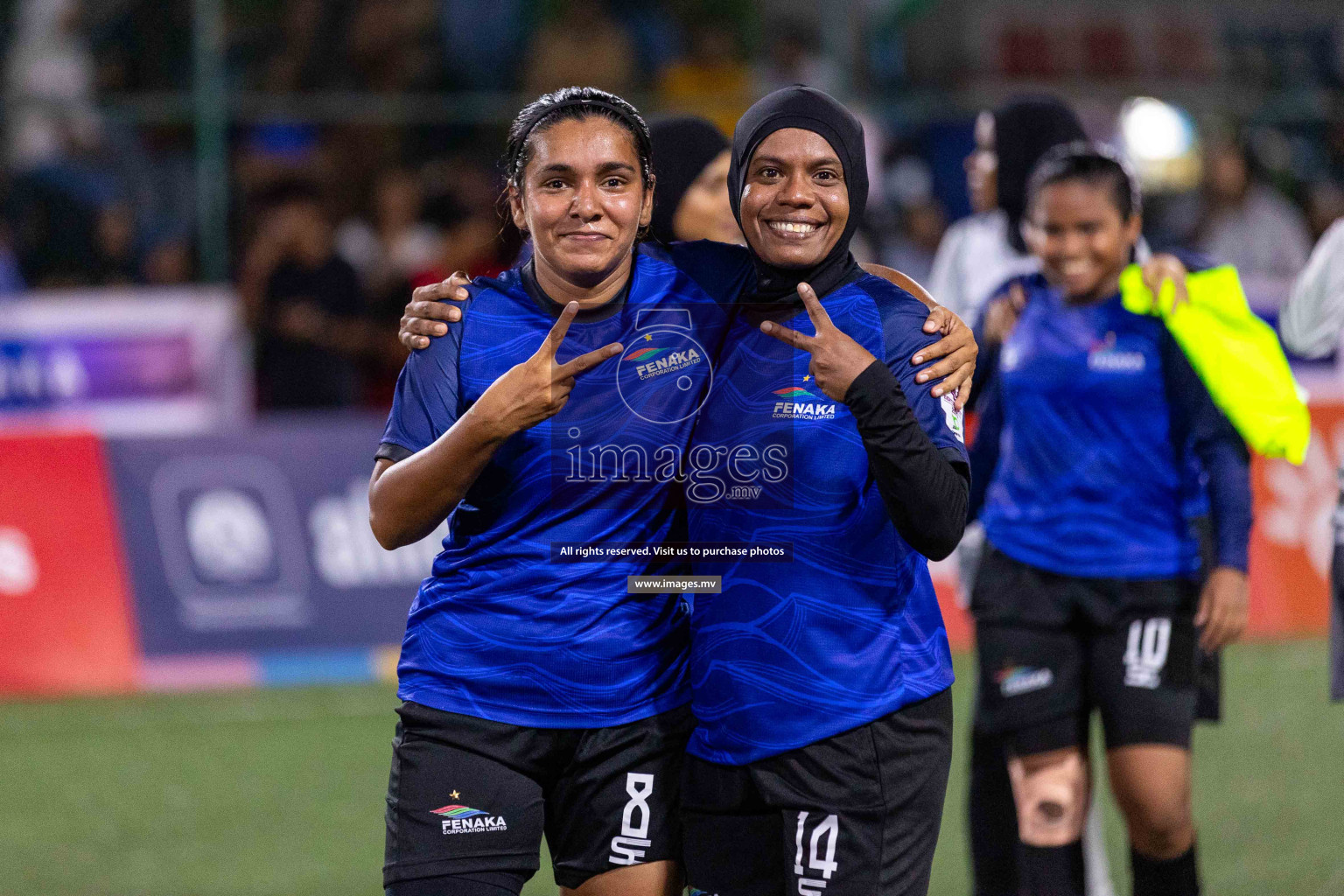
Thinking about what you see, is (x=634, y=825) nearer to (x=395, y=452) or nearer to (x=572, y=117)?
(x=395, y=452)

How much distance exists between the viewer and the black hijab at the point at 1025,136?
5539 millimetres

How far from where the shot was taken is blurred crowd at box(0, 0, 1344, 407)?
10945 millimetres

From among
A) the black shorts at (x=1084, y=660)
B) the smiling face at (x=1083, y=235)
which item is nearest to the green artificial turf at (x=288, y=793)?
the black shorts at (x=1084, y=660)

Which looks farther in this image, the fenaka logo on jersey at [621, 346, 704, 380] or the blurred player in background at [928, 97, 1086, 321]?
the blurred player in background at [928, 97, 1086, 321]

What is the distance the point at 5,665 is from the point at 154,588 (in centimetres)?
85

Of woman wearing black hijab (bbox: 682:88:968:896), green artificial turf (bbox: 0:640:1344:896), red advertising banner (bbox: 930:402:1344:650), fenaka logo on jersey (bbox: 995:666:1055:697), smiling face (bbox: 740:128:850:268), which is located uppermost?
smiling face (bbox: 740:128:850:268)

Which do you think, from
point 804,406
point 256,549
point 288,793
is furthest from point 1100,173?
point 256,549

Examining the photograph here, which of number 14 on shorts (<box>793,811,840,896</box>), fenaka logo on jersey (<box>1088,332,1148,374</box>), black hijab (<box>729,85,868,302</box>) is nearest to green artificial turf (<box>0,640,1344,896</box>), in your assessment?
fenaka logo on jersey (<box>1088,332,1148,374</box>)

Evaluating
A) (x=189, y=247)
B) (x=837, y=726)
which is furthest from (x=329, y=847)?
(x=189, y=247)

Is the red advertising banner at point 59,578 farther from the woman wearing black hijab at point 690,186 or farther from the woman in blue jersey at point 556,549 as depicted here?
the woman in blue jersey at point 556,549

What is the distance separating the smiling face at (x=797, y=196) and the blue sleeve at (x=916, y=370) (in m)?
0.18

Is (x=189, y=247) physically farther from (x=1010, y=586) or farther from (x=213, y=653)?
(x=1010, y=586)

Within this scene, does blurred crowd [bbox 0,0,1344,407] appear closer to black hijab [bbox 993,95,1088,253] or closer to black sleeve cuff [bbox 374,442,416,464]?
black hijab [bbox 993,95,1088,253]

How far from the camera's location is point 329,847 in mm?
6086
